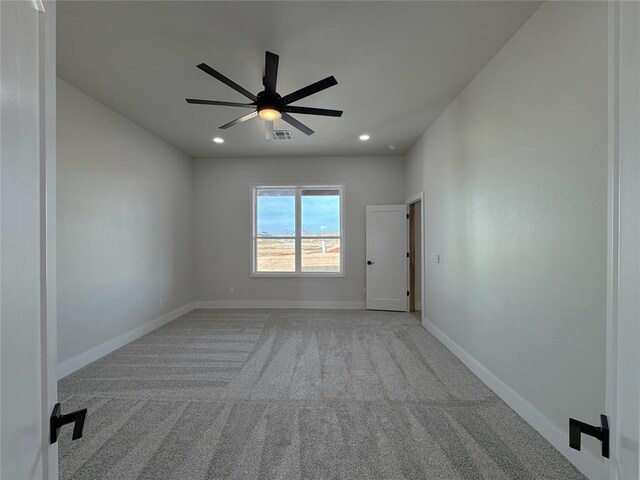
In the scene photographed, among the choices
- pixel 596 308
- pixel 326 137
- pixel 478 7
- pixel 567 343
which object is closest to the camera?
pixel 596 308

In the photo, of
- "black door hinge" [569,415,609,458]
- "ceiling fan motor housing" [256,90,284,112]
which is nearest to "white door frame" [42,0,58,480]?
"black door hinge" [569,415,609,458]

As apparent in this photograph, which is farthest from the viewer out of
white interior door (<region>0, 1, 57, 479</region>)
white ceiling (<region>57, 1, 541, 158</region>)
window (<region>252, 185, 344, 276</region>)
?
window (<region>252, 185, 344, 276</region>)

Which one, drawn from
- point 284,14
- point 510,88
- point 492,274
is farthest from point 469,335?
point 284,14

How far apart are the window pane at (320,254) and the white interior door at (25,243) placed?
15.9 feet

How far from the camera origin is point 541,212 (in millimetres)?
1919

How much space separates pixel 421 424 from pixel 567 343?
3.51ft

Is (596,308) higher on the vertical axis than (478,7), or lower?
lower

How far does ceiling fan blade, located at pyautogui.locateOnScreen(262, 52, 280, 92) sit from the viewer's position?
2016 mm

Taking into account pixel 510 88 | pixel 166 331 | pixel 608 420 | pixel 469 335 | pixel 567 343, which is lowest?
pixel 166 331

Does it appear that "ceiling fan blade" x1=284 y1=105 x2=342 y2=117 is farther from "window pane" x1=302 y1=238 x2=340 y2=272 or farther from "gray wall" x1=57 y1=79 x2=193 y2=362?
"window pane" x1=302 y1=238 x2=340 y2=272

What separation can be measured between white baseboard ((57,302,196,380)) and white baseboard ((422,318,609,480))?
390cm

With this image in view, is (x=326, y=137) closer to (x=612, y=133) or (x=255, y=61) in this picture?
(x=255, y=61)

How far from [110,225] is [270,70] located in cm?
269

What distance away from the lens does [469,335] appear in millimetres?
2854
